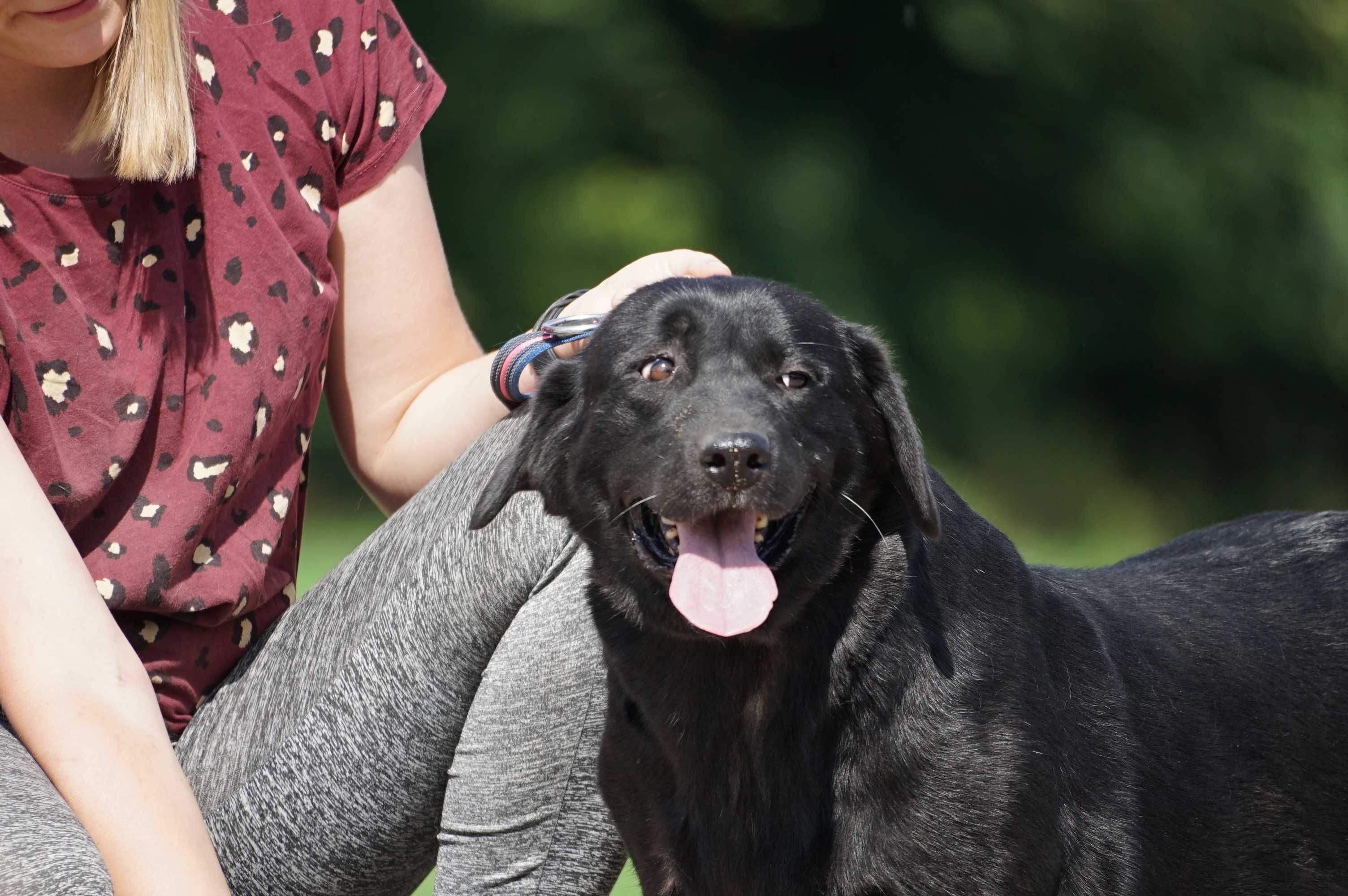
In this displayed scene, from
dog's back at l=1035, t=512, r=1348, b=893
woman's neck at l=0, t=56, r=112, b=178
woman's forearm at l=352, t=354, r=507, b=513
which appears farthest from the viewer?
woman's forearm at l=352, t=354, r=507, b=513

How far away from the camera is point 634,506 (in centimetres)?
201

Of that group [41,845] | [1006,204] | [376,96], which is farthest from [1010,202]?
[41,845]

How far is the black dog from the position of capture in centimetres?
192

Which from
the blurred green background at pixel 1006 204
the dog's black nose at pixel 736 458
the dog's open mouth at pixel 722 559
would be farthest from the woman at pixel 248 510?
the blurred green background at pixel 1006 204

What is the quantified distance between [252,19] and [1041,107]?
242 inches

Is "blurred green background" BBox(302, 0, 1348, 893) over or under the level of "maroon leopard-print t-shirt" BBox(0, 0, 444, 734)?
over

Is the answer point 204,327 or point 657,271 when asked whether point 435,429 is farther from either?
point 657,271

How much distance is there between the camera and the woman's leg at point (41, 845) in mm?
1634

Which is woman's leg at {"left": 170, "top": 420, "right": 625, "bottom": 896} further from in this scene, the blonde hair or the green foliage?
the green foliage

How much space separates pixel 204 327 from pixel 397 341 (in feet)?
1.36

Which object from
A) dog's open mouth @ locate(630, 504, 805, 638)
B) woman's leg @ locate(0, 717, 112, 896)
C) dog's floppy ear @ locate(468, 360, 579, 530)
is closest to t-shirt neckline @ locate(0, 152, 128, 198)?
dog's floppy ear @ locate(468, 360, 579, 530)

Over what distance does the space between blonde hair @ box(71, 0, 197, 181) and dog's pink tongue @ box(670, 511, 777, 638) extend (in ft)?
3.37

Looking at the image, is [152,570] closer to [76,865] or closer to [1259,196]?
[76,865]

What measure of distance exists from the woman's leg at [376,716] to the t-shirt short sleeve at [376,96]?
67cm
